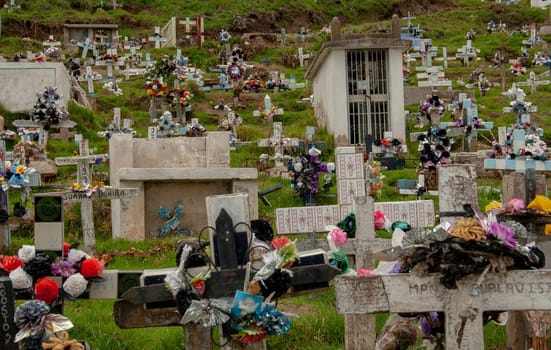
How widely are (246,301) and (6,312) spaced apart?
1591 mm

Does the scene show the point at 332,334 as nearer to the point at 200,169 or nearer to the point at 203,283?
the point at 203,283

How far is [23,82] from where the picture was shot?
909 inches

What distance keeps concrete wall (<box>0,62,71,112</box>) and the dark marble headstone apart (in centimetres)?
1800

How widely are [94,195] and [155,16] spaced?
4437 centimetres

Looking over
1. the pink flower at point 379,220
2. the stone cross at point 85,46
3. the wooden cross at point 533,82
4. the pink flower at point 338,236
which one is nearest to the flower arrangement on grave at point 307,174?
the pink flower at point 379,220

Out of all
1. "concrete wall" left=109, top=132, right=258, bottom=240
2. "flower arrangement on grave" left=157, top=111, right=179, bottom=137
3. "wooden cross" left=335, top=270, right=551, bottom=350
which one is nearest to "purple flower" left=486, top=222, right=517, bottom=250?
"wooden cross" left=335, top=270, right=551, bottom=350

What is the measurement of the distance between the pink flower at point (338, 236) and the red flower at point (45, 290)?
106 inches

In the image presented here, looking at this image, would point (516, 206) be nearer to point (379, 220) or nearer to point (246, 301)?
point (379, 220)

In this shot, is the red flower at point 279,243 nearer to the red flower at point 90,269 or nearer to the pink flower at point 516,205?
the red flower at point 90,269

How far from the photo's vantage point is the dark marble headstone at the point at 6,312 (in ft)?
18.3

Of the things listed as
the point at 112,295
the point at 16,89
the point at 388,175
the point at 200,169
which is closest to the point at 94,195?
the point at 200,169

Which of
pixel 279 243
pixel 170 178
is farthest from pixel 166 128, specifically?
pixel 279 243

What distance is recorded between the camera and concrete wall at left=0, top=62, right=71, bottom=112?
2303 centimetres

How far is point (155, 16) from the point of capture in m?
54.5
